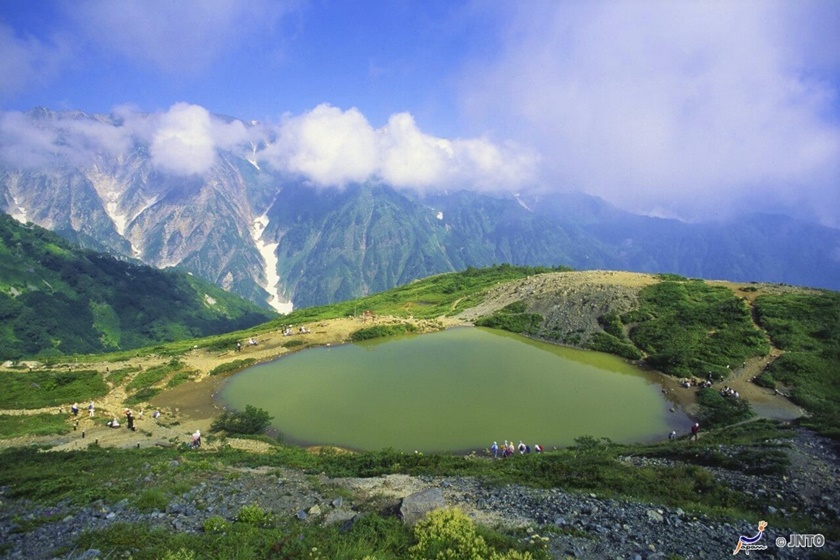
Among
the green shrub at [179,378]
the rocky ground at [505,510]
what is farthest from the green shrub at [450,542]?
the green shrub at [179,378]

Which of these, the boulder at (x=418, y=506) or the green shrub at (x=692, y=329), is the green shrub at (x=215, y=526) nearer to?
the boulder at (x=418, y=506)

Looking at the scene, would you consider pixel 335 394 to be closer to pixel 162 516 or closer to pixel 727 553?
pixel 162 516

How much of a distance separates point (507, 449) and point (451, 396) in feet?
37.1

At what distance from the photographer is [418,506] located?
46.9ft

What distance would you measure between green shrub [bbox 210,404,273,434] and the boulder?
23.6 meters

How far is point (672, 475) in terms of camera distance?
772 inches

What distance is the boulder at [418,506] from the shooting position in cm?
1373

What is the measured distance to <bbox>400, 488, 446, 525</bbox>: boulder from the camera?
1373 cm

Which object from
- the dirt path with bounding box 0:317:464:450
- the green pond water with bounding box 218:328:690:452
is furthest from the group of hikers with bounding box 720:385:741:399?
the dirt path with bounding box 0:317:464:450

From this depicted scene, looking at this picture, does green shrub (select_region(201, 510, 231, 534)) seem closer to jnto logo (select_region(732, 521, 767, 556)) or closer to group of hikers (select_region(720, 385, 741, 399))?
jnto logo (select_region(732, 521, 767, 556))

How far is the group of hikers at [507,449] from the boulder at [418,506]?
15.8 metres

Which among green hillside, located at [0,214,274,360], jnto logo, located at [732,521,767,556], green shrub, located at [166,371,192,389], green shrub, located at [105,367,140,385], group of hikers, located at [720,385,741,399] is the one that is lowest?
group of hikers, located at [720,385,741,399]

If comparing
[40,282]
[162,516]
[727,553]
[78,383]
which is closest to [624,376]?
[727,553]

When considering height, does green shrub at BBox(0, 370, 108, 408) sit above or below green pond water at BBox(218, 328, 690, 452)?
above
